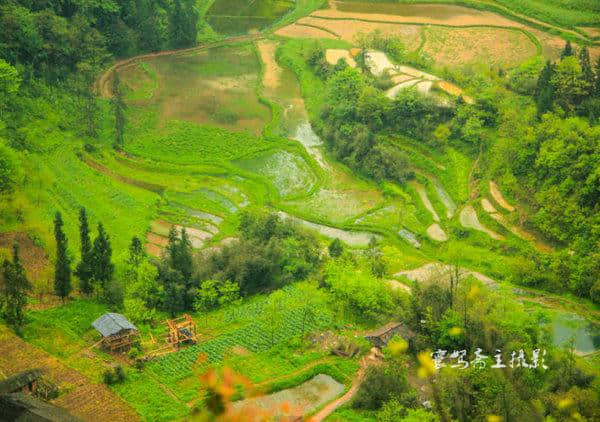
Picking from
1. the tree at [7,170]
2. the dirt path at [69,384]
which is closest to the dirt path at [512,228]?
the dirt path at [69,384]

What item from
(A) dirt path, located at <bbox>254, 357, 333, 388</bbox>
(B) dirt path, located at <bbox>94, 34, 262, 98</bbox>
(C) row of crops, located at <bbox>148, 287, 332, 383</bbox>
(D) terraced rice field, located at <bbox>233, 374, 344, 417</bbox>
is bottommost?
(D) terraced rice field, located at <bbox>233, 374, 344, 417</bbox>

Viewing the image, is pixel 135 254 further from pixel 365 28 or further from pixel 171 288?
pixel 365 28

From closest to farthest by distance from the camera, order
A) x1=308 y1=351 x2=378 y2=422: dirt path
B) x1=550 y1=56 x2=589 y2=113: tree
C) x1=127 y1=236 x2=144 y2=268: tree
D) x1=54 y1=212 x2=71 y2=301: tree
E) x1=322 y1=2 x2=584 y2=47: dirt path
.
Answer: x1=308 y1=351 x2=378 y2=422: dirt path, x1=54 y1=212 x2=71 y2=301: tree, x1=127 y1=236 x2=144 y2=268: tree, x1=550 y1=56 x2=589 y2=113: tree, x1=322 y1=2 x2=584 y2=47: dirt path

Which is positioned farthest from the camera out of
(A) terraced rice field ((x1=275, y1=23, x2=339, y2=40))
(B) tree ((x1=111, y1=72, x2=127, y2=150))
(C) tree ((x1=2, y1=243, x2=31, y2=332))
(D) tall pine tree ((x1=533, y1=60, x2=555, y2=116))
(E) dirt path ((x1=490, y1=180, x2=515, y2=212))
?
(A) terraced rice field ((x1=275, y1=23, x2=339, y2=40))

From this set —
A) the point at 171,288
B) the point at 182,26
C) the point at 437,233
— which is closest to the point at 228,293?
the point at 171,288

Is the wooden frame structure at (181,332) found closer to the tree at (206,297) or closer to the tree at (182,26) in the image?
the tree at (206,297)

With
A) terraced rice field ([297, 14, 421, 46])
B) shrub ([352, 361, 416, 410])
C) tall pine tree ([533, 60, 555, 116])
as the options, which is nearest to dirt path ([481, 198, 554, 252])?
tall pine tree ([533, 60, 555, 116])

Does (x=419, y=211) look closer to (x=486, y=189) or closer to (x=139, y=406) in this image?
(x=486, y=189)

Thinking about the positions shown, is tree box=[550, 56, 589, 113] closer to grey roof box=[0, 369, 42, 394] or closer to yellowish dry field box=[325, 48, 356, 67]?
yellowish dry field box=[325, 48, 356, 67]
